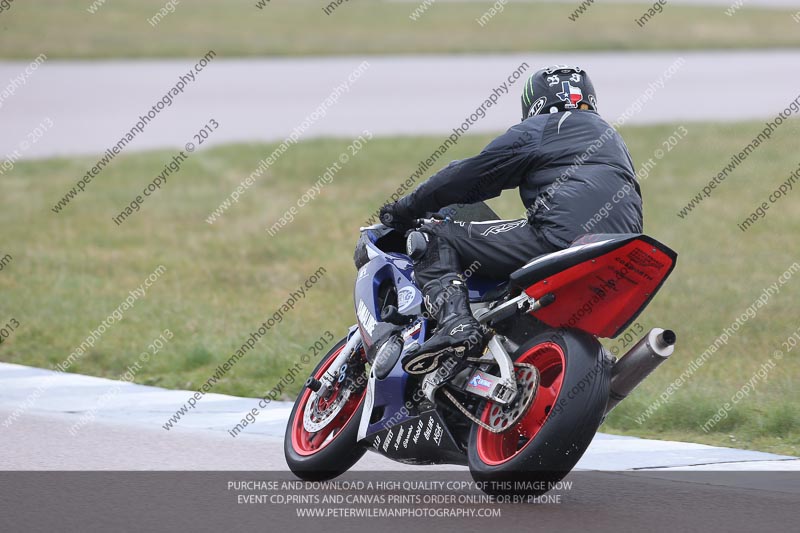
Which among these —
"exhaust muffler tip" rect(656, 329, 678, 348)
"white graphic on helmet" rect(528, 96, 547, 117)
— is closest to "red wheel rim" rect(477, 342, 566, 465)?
"exhaust muffler tip" rect(656, 329, 678, 348)

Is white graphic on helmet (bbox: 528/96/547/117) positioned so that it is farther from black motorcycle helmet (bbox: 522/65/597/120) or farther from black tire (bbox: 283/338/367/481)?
black tire (bbox: 283/338/367/481)

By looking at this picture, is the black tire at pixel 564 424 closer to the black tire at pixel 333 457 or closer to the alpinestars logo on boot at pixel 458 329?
the alpinestars logo on boot at pixel 458 329

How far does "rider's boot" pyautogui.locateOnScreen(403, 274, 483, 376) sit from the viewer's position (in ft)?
19.3

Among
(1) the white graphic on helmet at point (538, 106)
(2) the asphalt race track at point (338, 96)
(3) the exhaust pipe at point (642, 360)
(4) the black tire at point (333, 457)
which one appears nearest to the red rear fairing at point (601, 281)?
(3) the exhaust pipe at point (642, 360)

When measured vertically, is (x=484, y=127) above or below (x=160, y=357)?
below

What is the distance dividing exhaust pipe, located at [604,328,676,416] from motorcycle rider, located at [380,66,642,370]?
21.3 inches

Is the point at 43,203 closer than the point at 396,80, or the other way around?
the point at 43,203

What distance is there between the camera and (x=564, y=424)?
546 centimetres

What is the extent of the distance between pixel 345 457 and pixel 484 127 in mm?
14043

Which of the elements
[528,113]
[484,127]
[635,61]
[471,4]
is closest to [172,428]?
[528,113]

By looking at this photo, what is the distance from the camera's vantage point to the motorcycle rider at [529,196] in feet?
19.6

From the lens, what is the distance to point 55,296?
11.9 m

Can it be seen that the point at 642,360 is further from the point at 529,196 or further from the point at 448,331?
the point at 529,196

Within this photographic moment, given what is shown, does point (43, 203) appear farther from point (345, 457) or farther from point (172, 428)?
point (345, 457)
